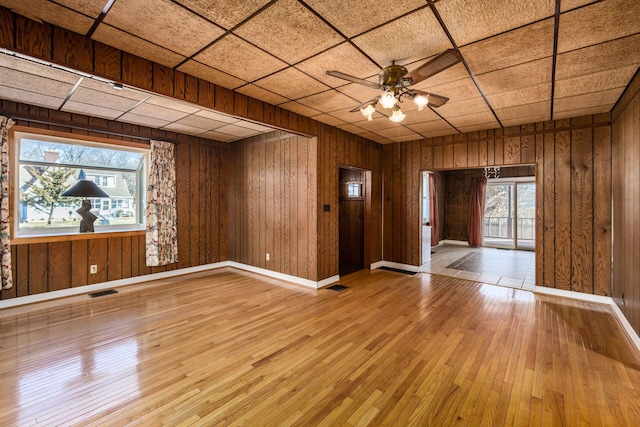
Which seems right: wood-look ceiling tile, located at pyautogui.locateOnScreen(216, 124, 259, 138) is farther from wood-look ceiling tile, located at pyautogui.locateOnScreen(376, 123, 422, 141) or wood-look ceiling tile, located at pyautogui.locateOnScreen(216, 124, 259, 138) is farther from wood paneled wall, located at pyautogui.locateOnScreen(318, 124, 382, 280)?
wood-look ceiling tile, located at pyautogui.locateOnScreen(376, 123, 422, 141)

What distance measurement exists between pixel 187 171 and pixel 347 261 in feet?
12.7

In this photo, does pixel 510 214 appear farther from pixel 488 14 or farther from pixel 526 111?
pixel 488 14

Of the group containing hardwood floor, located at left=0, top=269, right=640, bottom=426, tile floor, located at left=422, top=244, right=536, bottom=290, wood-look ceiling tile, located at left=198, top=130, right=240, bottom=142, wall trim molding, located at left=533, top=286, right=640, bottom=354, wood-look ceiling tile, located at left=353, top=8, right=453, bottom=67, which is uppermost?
wood-look ceiling tile, located at left=198, top=130, right=240, bottom=142

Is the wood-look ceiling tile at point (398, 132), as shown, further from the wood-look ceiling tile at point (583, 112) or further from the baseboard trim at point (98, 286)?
the baseboard trim at point (98, 286)

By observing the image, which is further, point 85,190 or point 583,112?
point 85,190

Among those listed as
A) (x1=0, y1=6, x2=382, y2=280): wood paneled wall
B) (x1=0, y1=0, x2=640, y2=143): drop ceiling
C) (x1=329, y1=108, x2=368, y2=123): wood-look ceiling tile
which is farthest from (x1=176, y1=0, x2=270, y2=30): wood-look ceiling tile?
(x1=329, y1=108, x2=368, y2=123): wood-look ceiling tile

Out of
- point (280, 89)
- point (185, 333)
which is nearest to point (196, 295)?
point (185, 333)

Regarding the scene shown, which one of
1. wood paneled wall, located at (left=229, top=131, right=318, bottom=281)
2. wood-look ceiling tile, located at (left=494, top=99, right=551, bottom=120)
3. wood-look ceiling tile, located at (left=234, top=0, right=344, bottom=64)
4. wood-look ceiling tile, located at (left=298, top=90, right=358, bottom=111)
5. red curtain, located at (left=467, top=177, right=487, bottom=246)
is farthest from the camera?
Result: red curtain, located at (left=467, top=177, right=487, bottom=246)

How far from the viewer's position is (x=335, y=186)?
5004 millimetres

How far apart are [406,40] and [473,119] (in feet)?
8.71

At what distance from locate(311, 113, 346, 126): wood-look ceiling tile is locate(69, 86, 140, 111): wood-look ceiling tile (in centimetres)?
245

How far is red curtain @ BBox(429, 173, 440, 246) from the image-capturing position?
8.68 m

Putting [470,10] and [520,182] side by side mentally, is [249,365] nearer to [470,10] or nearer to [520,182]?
[470,10]

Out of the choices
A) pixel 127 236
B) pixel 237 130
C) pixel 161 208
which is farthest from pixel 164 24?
pixel 127 236
